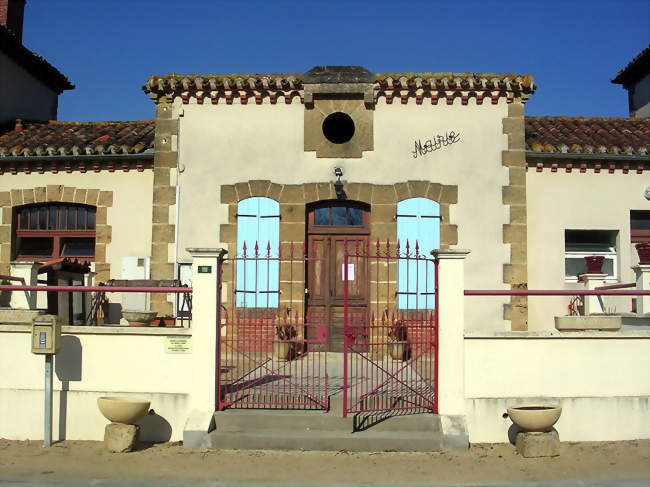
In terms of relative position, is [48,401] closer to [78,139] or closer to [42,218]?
[42,218]

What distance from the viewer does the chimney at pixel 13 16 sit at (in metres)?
15.7

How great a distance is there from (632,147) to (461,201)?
131 inches

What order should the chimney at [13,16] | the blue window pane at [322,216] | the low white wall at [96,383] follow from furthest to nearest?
the chimney at [13,16], the blue window pane at [322,216], the low white wall at [96,383]

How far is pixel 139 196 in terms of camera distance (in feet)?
41.0

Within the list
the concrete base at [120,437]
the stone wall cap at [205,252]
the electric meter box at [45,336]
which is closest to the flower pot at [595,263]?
the stone wall cap at [205,252]

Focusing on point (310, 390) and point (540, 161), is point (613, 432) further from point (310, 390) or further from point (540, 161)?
point (540, 161)

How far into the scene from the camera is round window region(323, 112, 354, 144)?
12.0 m

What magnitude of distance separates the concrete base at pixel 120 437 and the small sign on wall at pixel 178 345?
0.92 meters

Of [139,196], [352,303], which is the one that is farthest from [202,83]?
[352,303]

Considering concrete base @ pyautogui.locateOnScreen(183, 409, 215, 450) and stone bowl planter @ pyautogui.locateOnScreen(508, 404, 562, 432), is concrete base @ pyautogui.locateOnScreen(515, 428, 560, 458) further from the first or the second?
concrete base @ pyautogui.locateOnScreen(183, 409, 215, 450)

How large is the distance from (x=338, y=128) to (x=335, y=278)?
2630 mm

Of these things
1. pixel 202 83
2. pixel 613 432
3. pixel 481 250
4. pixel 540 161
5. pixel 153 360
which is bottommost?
pixel 613 432

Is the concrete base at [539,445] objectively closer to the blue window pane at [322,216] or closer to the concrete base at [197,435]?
the concrete base at [197,435]

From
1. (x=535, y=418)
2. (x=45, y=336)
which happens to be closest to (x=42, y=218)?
(x=45, y=336)
